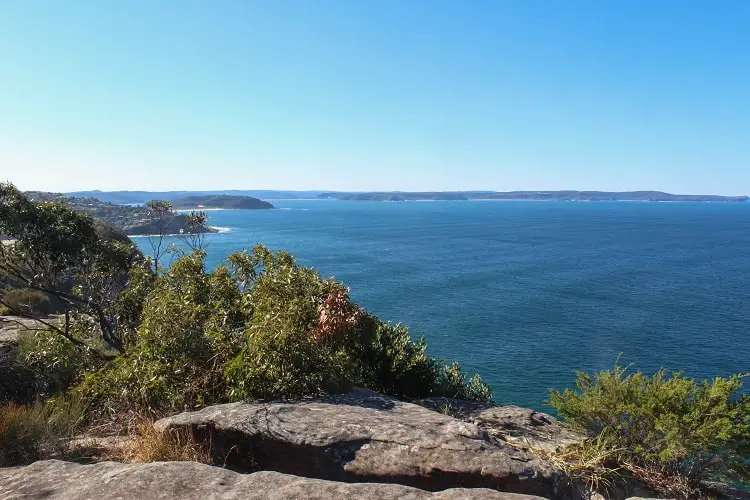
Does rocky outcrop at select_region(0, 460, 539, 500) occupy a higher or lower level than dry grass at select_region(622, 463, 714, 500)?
higher

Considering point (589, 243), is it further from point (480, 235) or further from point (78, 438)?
point (78, 438)

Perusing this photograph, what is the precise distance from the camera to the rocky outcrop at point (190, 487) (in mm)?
4930

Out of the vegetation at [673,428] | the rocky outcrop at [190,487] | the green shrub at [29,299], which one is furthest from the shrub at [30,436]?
the green shrub at [29,299]

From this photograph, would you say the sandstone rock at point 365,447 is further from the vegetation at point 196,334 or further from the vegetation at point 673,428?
the vegetation at point 673,428

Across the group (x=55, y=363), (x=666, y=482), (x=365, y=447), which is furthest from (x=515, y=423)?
(x=55, y=363)

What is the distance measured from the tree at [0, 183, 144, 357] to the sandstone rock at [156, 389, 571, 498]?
8726 millimetres

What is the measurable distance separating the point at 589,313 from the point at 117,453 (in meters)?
56.8

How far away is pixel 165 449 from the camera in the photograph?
6.97 meters

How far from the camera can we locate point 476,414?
1244 centimetres

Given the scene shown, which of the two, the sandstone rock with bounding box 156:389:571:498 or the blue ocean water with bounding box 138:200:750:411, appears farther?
the blue ocean water with bounding box 138:200:750:411

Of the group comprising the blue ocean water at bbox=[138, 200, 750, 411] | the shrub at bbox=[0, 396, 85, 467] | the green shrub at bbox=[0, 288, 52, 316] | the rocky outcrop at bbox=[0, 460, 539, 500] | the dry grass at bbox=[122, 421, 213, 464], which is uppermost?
the rocky outcrop at bbox=[0, 460, 539, 500]

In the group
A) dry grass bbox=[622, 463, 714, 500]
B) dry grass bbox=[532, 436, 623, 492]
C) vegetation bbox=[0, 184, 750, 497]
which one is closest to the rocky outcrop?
vegetation bbox=[0, 184, 750, 497]

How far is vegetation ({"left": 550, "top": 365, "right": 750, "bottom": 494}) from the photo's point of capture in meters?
10.2

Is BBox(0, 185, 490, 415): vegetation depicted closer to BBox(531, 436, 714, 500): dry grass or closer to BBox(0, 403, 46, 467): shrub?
BBox(0, 403, 46, 467): shrub
